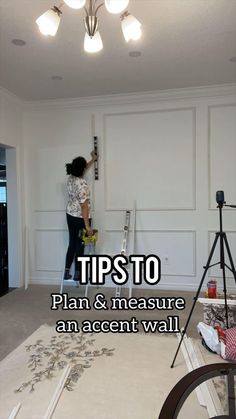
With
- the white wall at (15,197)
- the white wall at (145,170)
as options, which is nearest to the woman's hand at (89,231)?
the white wall at (145,170)

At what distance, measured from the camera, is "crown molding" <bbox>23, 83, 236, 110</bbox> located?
12.1ft

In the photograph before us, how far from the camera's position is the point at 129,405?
179 cm

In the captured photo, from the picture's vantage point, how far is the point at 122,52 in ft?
9.04

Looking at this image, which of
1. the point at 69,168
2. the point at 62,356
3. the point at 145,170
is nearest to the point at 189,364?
the point at 62,356

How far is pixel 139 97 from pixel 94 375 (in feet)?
10.4

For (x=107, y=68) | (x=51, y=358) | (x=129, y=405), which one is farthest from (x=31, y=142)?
(x=129, y=405)

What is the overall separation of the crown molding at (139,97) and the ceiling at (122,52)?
0.11 metres

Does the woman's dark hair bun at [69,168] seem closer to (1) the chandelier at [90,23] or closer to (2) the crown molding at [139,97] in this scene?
(2) the crown molding at [139,97]

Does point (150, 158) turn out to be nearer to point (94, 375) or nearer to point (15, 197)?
point (15, 197)

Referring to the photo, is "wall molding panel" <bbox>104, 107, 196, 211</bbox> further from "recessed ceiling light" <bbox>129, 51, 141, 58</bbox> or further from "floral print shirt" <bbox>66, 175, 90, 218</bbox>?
"recessed ceiling light" <bbox>129, 51, 141, 58</bbox>

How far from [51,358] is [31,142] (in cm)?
291

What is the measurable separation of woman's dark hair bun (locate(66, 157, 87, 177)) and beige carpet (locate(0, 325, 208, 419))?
6.16ft

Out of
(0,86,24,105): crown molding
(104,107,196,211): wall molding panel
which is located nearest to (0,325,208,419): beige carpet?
(104,107,196,211): wall molding panel

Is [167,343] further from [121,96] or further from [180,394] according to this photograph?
[121,96]
